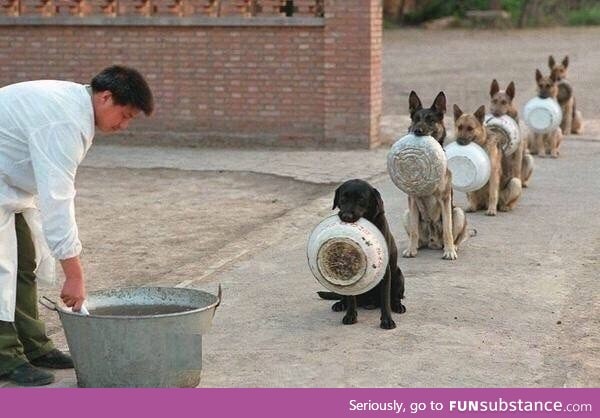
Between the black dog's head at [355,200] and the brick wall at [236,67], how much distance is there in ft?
28.9

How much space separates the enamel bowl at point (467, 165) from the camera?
10594 millimetres

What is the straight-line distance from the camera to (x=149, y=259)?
9.77m

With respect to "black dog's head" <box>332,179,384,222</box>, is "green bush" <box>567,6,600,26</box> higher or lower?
lower

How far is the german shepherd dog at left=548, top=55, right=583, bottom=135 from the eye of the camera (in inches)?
640

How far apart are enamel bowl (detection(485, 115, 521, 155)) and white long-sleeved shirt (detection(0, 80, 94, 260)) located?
21.1ft

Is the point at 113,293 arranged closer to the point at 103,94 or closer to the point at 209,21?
the point at 103,94

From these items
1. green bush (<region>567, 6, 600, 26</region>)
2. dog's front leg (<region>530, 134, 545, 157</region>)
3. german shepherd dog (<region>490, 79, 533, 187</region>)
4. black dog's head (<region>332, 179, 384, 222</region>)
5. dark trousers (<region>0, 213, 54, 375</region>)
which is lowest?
green bush (<region>567, 6, 600, 26</region>)

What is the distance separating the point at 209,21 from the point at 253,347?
999cm

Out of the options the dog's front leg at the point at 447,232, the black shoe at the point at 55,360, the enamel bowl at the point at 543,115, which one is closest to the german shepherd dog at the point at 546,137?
the enamel bowl at the point at 543,115

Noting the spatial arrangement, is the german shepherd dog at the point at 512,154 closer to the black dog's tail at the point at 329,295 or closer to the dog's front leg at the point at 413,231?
the dog's front leg at the point at 413,231

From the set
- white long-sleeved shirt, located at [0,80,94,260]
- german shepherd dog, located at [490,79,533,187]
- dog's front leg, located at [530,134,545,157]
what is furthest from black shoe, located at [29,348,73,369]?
dog's front leg, located at [530,134,545,157]

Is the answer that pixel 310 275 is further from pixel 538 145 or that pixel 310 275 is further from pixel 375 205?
pixel 538 145

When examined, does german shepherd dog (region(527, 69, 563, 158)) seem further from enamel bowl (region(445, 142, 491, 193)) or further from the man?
the man

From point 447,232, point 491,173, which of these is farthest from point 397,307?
point 491,173
